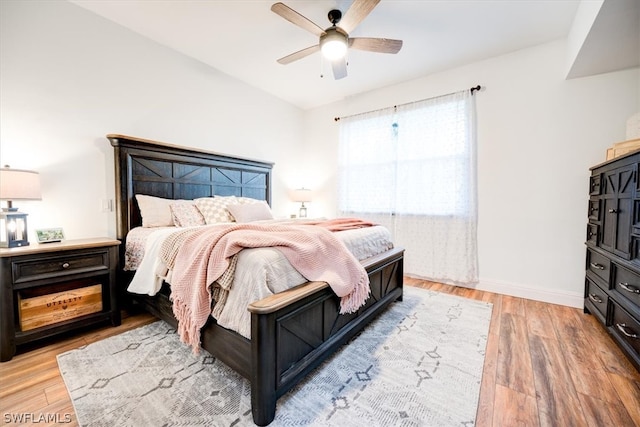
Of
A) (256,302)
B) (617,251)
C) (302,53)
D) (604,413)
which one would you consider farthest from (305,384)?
(302,53)

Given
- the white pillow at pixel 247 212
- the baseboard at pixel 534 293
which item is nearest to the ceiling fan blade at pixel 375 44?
the white pillow at pixel 247 212

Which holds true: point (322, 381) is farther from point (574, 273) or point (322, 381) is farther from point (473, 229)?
point (574, 273)

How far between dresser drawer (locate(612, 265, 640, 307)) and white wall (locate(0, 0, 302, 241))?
4.09 m

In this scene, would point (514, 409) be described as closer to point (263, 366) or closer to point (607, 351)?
point (607, 351)

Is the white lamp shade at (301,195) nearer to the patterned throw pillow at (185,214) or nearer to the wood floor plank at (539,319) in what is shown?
the patterned throw pillow at (185,214)

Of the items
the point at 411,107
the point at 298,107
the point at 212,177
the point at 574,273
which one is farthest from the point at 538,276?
the point at 298,107

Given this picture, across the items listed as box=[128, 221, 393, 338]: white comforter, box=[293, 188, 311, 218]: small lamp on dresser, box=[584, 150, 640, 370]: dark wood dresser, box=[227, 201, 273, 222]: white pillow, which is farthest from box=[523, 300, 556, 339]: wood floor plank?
box=[293, 188, 311, 218]: small lamp on dresser

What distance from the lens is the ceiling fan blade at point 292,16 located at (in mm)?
1861

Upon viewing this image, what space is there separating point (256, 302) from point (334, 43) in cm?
215

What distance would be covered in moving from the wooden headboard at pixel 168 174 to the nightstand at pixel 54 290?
51 centimetres

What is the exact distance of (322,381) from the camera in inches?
61.5

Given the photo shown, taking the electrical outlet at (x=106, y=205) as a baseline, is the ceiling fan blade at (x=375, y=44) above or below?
above

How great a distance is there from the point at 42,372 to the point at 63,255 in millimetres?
774

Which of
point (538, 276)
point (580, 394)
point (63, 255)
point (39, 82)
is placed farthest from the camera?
point (538, 276)
